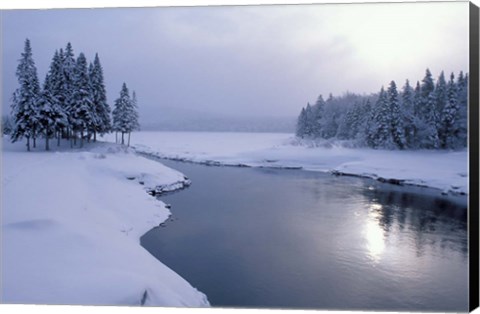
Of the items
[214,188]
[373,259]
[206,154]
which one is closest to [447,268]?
[373,259]

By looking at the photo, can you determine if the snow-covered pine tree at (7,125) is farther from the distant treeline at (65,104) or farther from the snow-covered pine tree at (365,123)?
the snow-covered pine tree at (365,123)

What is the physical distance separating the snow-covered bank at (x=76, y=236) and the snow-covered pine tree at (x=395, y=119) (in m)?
4.79

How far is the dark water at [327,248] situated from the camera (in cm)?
645

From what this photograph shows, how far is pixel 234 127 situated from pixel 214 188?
10.1ft

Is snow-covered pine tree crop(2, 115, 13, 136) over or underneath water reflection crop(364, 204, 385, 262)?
over

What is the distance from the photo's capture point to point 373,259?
6754 millimetres

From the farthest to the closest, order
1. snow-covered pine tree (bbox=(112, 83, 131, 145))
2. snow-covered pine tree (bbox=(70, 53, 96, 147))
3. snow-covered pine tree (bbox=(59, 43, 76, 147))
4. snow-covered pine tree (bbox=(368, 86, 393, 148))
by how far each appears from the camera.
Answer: snow-covered pine tree (bbox=(112, 83, 131, 145)) < snow-covered pine tree (bbox=(70, 53, 96, 147)) < snow-covered pine tree (bbox=(59, 43, 76, 147)) < snow-covered pine tree (bbox=(368, 86, 393, 148))

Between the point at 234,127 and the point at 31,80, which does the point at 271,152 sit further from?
the point at 31,80

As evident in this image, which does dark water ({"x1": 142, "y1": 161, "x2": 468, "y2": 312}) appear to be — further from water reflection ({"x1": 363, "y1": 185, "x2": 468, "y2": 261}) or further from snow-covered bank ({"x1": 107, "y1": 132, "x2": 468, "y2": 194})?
snow-covered bank ({"x1": 107, "y1": 132, "x2": 468, "y2": 194})

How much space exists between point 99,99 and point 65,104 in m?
0.88

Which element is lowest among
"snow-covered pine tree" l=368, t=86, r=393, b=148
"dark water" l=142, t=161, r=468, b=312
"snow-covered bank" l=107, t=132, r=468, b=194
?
"dark water" l=142, t=161, r=468, b=312

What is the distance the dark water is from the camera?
6445 millimetres

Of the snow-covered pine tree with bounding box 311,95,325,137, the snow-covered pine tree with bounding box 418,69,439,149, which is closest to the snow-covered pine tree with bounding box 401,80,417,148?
the snow-covered pine tree with bounding box 418,69,439,149

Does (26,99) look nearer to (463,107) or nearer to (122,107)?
(122,107)
